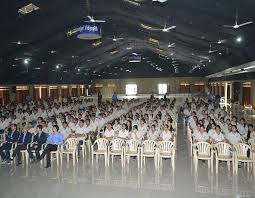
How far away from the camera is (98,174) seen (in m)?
8.94

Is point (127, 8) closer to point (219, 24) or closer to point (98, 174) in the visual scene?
point (219, 24)

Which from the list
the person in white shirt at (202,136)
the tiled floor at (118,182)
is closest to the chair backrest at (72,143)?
the tiled floor at (118,182)

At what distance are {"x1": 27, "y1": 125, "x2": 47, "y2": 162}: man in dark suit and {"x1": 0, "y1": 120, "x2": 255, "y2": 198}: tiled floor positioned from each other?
403 mm

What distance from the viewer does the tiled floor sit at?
7398 millimetres

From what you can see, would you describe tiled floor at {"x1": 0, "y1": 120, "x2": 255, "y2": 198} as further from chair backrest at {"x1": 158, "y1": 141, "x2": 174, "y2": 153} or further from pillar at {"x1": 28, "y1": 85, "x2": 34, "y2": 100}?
pillar at {"x1": 28, "y1": 85, "x2": 34, "y2": 100}

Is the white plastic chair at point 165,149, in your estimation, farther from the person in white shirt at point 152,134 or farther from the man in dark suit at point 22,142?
the man in dark suit at point 22,142

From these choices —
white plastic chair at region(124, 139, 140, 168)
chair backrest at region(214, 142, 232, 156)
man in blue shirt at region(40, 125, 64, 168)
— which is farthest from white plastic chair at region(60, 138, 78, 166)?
chair backrest at region(214, 142, 232, 156)

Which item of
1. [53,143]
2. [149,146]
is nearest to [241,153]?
[149,146]

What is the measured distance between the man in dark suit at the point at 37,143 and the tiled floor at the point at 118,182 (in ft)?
1.32

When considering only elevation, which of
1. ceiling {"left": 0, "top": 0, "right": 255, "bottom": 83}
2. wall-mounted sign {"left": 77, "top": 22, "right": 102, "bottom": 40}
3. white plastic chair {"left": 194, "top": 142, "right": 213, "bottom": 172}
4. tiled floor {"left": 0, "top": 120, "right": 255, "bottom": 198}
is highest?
ceiling {"left": 0, "top": 0, "right": 255, "bottom": 83}

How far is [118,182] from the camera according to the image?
8.22m

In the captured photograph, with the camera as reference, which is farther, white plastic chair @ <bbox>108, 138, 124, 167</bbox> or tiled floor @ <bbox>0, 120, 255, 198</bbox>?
white plastic chair @ <bbox>108, 138, 124, 167</bbox>

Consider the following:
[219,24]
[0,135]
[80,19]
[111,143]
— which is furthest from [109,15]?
[111,143]

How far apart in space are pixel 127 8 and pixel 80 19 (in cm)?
321
